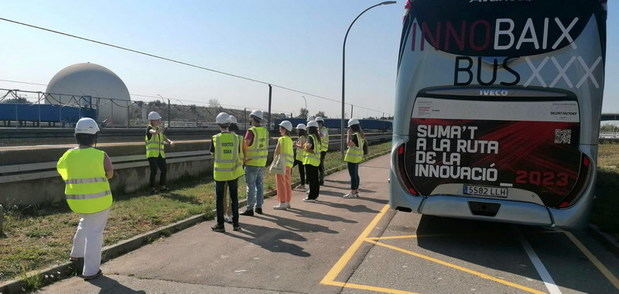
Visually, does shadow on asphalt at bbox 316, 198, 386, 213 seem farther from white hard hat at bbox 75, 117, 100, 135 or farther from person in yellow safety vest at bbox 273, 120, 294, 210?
white hard hat at bbox 75, 117, 100, 135

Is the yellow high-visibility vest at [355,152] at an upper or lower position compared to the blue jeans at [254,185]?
upper

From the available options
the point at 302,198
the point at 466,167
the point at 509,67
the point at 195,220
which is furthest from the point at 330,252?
the point at 302,198

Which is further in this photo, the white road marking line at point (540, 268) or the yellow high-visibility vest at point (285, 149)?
the yellow high-visibility vest at point (285, 149)

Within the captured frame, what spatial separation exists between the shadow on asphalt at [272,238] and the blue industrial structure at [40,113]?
2399 cm

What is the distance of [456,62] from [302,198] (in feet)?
18.6

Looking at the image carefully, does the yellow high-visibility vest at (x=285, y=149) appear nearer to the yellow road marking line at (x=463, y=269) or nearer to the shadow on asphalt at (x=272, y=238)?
the shadow on asphalt at (x=272, y=238)

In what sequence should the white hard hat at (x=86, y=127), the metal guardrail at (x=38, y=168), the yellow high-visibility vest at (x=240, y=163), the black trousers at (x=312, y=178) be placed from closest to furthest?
the white hard hat at (x=86, y=127)
the yellow high-visibility vest at (x=240, y=163)
the metal guardrail at (x=38, y=168)
the black trousers at (x=312, y=178)

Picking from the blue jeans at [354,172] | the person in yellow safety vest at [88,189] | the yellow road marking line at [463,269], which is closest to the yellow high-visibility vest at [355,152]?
the blue jeans at [354,172]

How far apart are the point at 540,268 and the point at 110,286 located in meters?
4.98

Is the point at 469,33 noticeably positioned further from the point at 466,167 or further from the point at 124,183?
the point at 124,183

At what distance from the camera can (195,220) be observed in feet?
26.2

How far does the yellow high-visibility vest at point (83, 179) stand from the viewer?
5.10 meters

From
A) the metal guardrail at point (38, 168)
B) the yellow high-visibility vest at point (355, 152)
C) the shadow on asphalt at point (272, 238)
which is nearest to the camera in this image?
the shadow on asphalt at point (272, 238)

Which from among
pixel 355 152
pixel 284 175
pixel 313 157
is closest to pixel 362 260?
pixel 284 175
